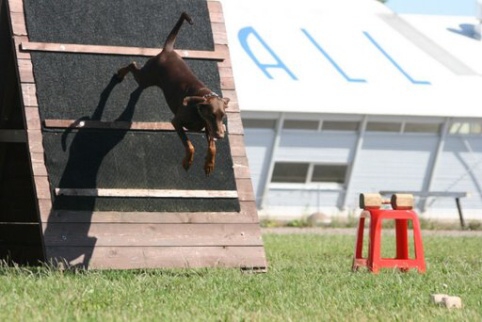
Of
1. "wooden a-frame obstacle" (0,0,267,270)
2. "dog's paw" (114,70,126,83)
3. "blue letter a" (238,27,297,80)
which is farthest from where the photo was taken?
"blue letter a" (238,27,297,80)

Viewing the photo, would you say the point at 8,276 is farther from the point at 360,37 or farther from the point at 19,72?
the point at 360,37

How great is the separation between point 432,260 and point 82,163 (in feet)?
15.7

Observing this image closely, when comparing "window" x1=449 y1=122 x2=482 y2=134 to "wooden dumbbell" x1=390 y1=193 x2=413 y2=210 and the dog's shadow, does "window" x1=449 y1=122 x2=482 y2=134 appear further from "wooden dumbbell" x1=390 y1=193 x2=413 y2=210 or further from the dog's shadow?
the dog's shadow

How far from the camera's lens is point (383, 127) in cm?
2625

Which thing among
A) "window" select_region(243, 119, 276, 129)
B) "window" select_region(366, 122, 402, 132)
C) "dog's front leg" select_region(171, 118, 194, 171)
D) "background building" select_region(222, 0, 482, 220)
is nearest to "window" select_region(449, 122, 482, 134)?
"background building" select_region(222, 0, 482, 220)

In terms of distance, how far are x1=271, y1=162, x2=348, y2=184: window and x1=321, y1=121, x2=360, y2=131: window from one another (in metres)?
0.77

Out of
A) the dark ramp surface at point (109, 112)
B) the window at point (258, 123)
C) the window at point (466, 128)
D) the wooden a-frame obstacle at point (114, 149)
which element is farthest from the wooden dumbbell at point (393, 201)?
the window at point (466, 128)

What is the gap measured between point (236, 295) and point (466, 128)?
19335 mm

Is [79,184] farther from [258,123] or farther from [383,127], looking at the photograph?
[383,127]

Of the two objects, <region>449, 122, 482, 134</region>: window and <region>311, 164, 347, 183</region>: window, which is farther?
<region>449, 122, 482, 134</region>: window

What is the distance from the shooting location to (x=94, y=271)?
968cm

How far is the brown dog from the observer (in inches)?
363

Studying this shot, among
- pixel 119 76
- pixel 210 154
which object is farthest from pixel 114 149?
pixel 210 154

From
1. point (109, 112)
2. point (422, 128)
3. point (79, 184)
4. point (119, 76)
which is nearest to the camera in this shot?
point (79, 184)
